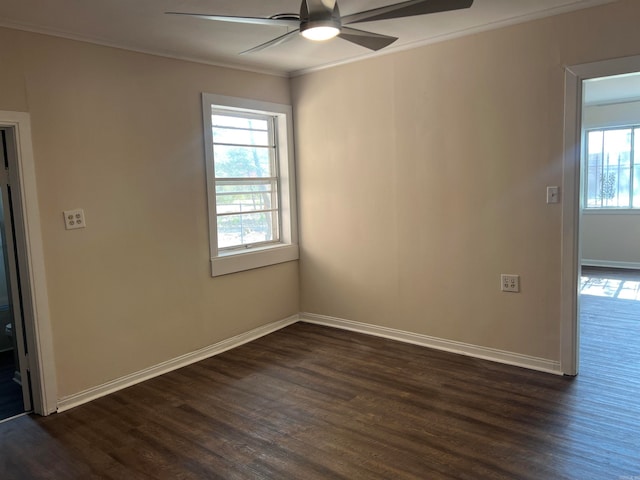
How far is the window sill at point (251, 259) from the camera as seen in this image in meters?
4.21

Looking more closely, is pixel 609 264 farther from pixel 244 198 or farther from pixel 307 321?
pixel 244 198

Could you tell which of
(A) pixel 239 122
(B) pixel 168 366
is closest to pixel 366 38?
(A) pixel 239 122

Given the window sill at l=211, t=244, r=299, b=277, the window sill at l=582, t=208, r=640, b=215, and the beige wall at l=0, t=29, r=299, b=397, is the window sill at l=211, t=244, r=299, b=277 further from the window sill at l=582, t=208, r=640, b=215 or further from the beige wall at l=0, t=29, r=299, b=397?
the window sill at l=582, t=208, r=640, b=215

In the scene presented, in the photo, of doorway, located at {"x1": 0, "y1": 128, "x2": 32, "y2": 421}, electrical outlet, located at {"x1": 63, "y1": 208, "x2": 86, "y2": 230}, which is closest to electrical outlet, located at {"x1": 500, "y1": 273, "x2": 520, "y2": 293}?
electrical outlet, located at {"x1": 63, "y1": 208, "x2": 86, "y2": 230}

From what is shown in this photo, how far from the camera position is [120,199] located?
3.50 meters

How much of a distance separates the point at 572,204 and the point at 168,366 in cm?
322

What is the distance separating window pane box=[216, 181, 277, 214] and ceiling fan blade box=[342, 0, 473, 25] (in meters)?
2.40

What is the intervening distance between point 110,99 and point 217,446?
7.97ft

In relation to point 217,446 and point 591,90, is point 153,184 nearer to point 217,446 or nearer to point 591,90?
point 217,446

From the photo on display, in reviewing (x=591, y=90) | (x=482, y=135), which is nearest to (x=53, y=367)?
(x=482, y=135)

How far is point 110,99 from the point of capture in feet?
11.2

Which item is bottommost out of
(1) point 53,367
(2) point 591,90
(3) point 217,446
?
(3) point 217,446

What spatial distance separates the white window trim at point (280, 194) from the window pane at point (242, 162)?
154 millimetres

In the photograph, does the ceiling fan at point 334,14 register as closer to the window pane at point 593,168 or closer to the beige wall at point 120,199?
the beige wall at point 120,199
